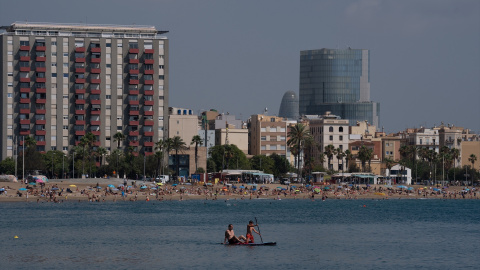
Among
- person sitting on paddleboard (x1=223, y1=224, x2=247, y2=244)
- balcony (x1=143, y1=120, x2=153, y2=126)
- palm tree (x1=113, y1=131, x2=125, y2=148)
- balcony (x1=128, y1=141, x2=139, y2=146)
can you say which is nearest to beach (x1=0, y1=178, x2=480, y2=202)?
palm tree (x1=113, y1=131, x2=125, y2=148)

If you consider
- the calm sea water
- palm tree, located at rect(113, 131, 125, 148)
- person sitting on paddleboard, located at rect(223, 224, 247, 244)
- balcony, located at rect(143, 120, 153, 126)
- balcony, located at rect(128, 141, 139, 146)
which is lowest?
the calm sea water

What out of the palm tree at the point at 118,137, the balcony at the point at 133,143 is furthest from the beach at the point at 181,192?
the balcony at the point at 133,143

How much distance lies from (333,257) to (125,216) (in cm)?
4611

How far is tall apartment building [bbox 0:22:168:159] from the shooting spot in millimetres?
184250

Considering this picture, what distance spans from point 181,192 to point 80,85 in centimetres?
4769

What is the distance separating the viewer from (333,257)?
A: 65562 millimetres

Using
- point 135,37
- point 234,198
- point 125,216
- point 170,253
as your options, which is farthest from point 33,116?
point 170,253

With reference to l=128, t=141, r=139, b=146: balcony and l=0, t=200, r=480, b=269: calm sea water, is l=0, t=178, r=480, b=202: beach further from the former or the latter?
l=128, t=141, r=139, b=146: balcony

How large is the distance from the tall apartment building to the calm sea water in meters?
60.1

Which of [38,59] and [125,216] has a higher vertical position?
[38,59]

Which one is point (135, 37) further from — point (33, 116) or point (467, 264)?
point (467, 264)

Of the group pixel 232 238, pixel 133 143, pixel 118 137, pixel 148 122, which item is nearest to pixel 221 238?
pixel 232 238

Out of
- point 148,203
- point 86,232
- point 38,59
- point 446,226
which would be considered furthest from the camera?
point 38,59

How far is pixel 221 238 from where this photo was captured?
77562 millimetres
